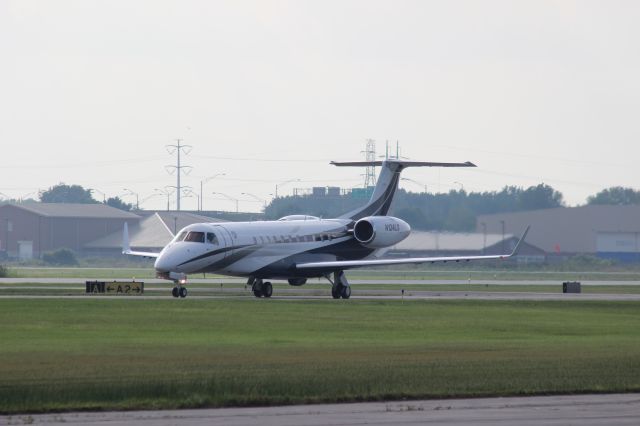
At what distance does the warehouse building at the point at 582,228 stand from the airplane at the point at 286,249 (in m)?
70.4

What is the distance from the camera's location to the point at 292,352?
37.3 m

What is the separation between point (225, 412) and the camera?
25609 mm

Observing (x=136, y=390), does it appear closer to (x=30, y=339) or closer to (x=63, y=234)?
(x=30, y=339)

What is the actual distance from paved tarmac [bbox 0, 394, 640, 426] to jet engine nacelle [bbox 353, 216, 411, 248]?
4582cm

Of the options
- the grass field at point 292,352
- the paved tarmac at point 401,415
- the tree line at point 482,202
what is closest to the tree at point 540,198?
the tree line at point 482,202

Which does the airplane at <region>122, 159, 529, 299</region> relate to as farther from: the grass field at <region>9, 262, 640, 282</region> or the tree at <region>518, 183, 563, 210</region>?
the tree at <region>518, 183, 563, 210</region>

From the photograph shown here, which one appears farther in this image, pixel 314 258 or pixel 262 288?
pixel 314 258

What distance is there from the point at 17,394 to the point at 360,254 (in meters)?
47.9

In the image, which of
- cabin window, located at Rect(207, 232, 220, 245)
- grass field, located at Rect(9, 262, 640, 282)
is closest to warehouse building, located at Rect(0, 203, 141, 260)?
grass field, located at Rect(9, 262, 640, 282)

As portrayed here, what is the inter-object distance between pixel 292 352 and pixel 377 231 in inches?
1427

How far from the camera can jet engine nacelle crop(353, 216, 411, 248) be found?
240 ft

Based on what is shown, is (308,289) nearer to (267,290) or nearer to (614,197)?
(267,290)

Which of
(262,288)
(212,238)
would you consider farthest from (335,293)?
(212,238)

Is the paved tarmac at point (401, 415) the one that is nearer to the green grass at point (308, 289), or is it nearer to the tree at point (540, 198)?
Result: the green grass at point (308, 289)
